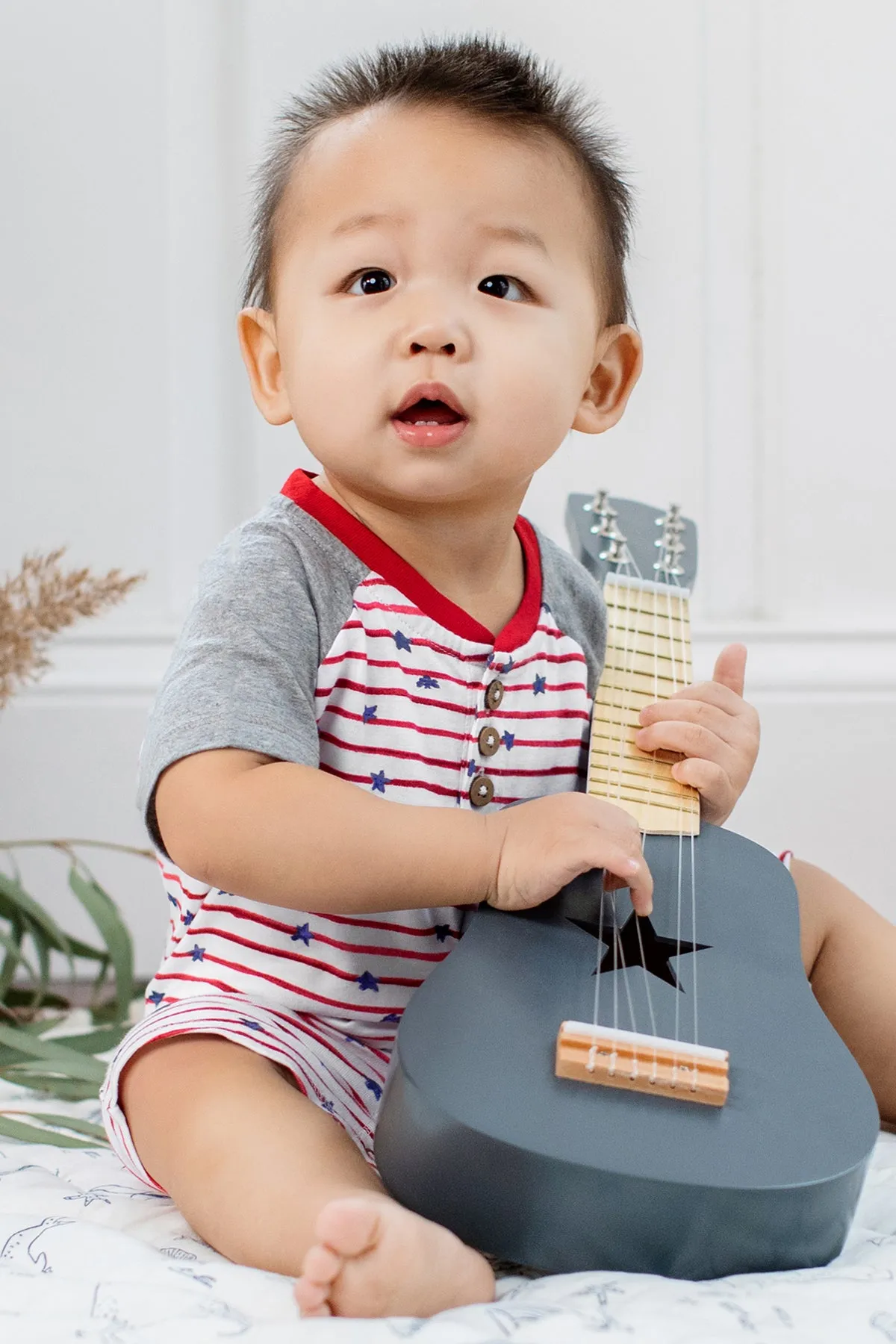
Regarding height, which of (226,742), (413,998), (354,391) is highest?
(354,391)

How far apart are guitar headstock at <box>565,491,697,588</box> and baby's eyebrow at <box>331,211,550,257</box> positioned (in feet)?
0.83

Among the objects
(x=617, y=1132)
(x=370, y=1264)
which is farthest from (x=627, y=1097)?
(x=370, y=1264)

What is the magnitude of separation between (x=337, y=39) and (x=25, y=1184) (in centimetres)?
139

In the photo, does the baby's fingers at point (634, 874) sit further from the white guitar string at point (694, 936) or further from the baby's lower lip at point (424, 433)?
the baby's lower lip at point (424, 433)

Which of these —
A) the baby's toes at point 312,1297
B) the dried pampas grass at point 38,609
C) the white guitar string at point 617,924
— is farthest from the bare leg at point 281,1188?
→ the dried pampas grass at point 38,609

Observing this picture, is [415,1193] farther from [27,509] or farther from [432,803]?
[27,509]

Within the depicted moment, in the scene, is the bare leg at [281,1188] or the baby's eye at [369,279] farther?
the baby's eye at [369,279]

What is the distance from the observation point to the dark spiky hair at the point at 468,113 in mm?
821

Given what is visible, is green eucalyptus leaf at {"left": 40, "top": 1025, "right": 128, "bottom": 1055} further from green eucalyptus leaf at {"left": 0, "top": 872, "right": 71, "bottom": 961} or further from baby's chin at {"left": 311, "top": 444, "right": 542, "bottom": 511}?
baby's chin at {"left": 311, "top": 444, "right": 542, "bottom": 511}

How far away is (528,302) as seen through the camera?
0.82 meters

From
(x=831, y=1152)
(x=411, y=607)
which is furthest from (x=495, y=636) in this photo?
(x=831, y=1152)

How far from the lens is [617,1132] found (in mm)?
564

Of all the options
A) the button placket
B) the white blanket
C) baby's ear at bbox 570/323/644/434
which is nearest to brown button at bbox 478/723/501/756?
the button placket

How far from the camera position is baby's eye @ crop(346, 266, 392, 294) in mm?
796
